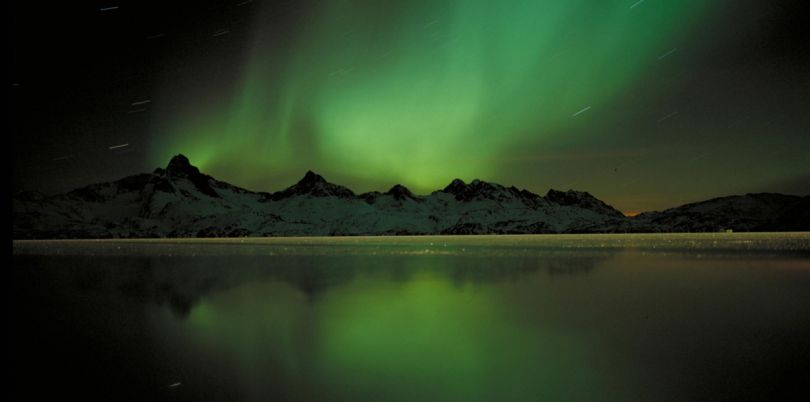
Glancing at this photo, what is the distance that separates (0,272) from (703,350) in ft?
44.8

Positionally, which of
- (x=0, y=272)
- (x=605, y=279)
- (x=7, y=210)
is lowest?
(x=605, y=279)

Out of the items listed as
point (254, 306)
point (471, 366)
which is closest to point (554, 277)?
point (254, 306)

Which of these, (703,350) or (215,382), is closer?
(215,382)

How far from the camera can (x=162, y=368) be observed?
11.5m

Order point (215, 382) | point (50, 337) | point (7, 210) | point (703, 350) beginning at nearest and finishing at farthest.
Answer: point (7, 210) < point (215, 382) < point (703, 350) < point (50, 337)

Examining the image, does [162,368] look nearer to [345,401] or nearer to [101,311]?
[345,401]

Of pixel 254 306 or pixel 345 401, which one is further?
pixel 254 306

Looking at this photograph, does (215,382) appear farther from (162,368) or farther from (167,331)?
(167,331)

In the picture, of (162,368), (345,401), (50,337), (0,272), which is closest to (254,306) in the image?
(50,337)

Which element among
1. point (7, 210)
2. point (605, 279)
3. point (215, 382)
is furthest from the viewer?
point (605, 279)

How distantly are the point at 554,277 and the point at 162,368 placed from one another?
88.0 ft

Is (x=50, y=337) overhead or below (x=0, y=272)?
below

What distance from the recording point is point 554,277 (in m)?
33.9

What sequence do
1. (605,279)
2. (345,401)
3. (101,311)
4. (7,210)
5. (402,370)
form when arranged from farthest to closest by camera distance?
1. (605,279)
2. (101,311)
3. (402,370)
4. (345,401)
5. (7,210)
